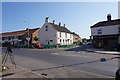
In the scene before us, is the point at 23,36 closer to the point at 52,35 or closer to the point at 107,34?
the point at 52,35

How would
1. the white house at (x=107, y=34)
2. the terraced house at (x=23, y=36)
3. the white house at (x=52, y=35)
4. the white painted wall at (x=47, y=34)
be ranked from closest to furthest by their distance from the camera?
the white house at (x=107, y=34)
the white house at (x=52, y=35)
the white painted wall at (x=47, y=34)
the terraced house at (x=23, y=36)

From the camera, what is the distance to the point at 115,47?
37438 millimetres

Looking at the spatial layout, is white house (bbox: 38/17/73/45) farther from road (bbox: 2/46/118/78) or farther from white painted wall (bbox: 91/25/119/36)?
road (bbox: 2/46/118/78)

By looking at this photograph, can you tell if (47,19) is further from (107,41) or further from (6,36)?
(6,36)

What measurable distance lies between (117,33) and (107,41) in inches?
131

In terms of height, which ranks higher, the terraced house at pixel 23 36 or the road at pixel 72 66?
the terraced house at pixel 23 36

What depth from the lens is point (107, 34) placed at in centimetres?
4356

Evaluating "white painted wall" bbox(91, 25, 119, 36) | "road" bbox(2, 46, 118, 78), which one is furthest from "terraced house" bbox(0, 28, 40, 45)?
"road" bbox(2, 46, 118, 78)

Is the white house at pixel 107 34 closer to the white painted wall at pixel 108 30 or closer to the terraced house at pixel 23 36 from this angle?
the white painted wall at pixel 108 30

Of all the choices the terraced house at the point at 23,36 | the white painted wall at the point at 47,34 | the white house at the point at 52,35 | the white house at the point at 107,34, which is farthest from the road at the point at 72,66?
the terraced house at the point at 23,36

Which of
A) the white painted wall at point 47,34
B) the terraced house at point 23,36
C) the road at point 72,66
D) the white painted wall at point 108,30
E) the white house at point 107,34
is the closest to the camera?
the road at point 72,66

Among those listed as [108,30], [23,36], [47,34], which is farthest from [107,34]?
[23,36]

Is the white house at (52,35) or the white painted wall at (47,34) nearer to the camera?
the white house at (52,35)

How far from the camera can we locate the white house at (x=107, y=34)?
41.2 m
